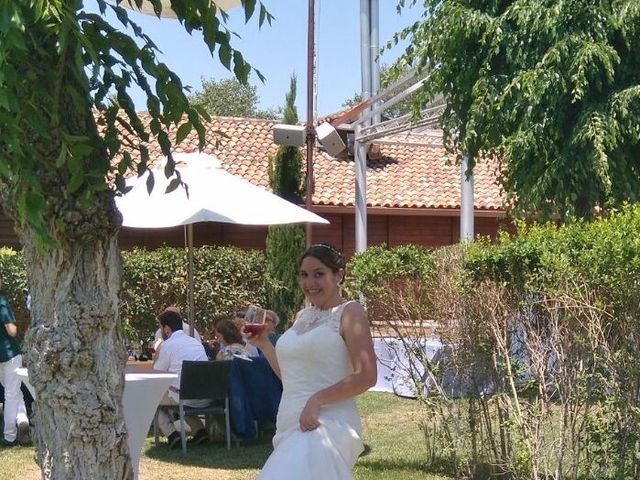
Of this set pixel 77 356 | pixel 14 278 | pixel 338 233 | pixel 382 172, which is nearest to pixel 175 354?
pixel 77 356

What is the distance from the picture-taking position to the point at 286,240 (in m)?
20.3

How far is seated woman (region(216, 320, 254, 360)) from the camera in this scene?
33.5 ft

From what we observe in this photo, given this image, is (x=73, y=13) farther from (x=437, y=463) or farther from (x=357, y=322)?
(x=437, y=463)

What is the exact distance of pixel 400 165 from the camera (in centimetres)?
2755

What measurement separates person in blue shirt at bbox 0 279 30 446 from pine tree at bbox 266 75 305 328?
9.38 m

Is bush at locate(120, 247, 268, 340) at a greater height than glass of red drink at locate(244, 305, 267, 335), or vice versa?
bush at locate(120, 247, 268, 340)

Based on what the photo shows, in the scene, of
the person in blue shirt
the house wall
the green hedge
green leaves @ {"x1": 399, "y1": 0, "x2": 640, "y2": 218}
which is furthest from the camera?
the house wall

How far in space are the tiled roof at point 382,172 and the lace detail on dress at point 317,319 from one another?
17918mm

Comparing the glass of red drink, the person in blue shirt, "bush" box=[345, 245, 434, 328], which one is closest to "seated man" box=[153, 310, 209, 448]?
the person in blue shirt

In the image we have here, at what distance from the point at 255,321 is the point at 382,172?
21.9 m

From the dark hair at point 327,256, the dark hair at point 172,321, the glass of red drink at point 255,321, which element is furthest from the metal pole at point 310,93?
the dark hair at point 327,256

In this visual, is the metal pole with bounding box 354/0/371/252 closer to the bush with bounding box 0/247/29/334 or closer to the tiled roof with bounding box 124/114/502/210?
the tiled roof with bounding box 124/114/502/210

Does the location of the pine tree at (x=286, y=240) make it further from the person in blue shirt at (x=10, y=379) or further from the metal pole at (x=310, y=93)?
the person in blue shirt at (x=10, y=379)

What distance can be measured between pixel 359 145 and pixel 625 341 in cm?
1353
